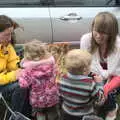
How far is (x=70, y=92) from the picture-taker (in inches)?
167

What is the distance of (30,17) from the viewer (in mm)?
5559

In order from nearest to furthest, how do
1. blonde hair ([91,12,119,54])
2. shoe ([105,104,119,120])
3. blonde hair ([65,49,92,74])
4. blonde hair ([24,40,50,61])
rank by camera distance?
blonde hair ([65,49,92,74]), blonde hair ([24,40,50,61]), blonde hair ([91,12,119,54]), shoe ([105,104,119,120])

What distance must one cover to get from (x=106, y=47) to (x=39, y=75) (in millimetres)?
827

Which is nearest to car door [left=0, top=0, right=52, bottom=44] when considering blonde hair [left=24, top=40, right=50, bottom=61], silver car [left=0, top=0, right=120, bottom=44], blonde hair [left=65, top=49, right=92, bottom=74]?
silver car [left=0, top=0, right=120, bottom=44]

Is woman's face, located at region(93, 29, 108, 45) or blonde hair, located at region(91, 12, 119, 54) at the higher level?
blonde hair, located at region(91, 12, 119, 54)

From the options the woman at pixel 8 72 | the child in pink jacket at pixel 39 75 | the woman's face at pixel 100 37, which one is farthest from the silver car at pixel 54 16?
the child in pink jacket at pixel 39 75

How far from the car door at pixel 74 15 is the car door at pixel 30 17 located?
101 mm

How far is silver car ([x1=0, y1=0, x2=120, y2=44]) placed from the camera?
559 cm

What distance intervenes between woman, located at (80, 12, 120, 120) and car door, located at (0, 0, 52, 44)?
963mm

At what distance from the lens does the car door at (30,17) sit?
5.57 metres

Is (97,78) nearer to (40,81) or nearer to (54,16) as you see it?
(40,81)

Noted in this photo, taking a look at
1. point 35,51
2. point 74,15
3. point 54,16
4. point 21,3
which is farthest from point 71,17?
point 35,51

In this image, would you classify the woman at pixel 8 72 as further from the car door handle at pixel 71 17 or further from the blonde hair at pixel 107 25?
the car door handle at pixel 71 17

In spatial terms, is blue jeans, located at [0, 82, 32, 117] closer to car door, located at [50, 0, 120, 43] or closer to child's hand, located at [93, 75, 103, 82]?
child's hand, located at [93, 75, 103, 82]
